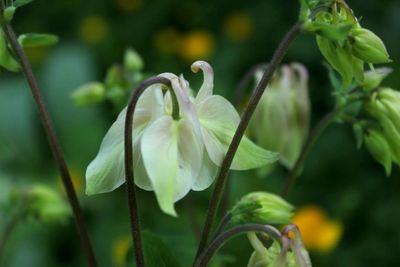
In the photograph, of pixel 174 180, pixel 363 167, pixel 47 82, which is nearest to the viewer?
pixel 174 180

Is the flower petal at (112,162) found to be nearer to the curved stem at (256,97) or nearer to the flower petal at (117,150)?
the flower petal at (117,150)

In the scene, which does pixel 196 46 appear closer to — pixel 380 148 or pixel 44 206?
pixel 44 206

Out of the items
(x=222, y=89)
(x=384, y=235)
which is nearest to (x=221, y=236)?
(x=384, y=235)

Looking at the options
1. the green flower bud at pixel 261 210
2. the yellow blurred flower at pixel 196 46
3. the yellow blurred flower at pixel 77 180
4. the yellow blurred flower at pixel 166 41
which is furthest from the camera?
the yellow blurred flower at pixel 166 41

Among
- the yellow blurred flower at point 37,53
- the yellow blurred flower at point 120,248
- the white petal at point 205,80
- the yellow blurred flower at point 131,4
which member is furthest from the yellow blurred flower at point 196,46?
the white petal at point 205,80

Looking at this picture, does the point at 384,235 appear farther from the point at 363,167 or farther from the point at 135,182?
the point at 135,182

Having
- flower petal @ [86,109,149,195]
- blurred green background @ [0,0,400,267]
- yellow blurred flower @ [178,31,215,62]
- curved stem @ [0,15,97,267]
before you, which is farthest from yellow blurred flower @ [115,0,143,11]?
flower petal @ [86,109,149,195]
